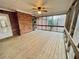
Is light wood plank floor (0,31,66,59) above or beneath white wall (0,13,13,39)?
beneath

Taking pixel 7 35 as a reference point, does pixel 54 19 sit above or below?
above

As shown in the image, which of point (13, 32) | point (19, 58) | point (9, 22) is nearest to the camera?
point (19, 58)

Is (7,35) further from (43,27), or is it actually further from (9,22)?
(43,27)

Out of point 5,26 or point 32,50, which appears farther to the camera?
point 5,26

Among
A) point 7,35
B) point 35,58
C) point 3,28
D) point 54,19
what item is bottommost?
point 35,58

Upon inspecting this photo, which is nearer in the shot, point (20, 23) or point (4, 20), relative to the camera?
point (4, 20)

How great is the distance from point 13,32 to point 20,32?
60cm

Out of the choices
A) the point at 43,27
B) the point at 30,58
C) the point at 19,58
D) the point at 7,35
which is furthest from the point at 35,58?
the point at 43,27

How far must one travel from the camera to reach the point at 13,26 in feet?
16.9

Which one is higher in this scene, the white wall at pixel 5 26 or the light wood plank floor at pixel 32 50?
the white wall at pixel 5 26

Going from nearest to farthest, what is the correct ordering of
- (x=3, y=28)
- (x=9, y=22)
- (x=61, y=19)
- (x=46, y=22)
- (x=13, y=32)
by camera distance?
(x=3, y=28) → (x=9, y=22) → (x=13, y=32) → (x=61, y=19) → (x=46, y=22)

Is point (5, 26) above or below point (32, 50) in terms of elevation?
above

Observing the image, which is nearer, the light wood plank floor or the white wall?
the light wood plank floor

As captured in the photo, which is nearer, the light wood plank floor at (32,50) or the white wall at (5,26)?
the light wood plank floor at (32,50)
